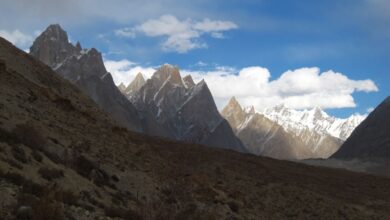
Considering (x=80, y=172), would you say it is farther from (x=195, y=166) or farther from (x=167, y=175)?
(x=195, y=166)

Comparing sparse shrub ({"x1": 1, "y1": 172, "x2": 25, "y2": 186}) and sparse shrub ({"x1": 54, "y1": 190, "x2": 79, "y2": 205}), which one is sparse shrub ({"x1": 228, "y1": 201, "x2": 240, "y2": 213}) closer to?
sparse shrub ({"x1": 54, "y1": 190, "x2": 79, "y2": 205})

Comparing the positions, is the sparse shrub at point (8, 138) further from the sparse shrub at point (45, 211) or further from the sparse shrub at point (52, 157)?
the sparse shrub at point (45, 211)

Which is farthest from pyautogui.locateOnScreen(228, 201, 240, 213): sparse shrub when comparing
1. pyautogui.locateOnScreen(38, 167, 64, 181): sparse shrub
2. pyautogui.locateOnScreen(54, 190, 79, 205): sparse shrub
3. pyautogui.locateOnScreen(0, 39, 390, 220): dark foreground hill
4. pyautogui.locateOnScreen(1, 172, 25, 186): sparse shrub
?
pyautogui.locateOnScreen(1, 172, 25, 186): sparse shrub

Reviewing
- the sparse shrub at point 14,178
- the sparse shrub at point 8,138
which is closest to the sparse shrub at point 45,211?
the sparse shrub at point 14,178

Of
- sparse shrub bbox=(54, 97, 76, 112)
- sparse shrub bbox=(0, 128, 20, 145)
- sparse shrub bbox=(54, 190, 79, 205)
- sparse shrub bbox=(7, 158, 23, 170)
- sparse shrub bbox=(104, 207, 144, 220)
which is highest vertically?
sparse shrub bbox=(54, 97, 76, 112)

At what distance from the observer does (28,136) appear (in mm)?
20078

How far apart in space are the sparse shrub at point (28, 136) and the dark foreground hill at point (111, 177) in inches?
1.9

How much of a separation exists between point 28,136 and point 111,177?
14.5ft

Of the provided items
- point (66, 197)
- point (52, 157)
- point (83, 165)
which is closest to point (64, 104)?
point (83, 165)

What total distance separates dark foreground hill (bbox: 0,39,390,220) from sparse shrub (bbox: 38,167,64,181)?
3 centimetres

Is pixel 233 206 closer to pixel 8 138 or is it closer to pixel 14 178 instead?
pixel 8 138

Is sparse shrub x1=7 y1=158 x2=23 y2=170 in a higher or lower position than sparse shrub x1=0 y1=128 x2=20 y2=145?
lower

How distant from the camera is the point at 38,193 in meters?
13.9

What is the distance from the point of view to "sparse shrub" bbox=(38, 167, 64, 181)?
16.6 metres
